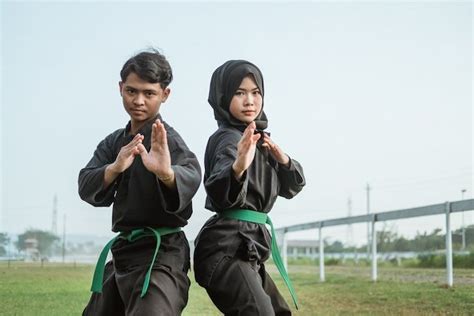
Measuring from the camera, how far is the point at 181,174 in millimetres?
3363

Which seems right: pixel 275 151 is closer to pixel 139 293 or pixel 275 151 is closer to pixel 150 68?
pixel 150 68

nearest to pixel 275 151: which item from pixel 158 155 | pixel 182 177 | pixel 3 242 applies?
pixel 182 177

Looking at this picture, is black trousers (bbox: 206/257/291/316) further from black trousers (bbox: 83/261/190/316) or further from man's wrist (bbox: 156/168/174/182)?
man's wrist (bbox: 156/168/174/182)

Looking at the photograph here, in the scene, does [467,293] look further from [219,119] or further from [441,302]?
[219,119]

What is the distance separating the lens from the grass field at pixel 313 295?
5.30 meters

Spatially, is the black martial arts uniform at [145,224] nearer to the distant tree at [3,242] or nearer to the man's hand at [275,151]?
the man's hand at [275,151]

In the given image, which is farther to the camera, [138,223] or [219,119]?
[219,119]

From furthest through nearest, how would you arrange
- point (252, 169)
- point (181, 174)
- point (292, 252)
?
point (292, 252) < point (252, 169) < point (181, 174)

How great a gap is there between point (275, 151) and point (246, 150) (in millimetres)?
338

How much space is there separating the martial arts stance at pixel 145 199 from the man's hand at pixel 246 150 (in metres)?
0.20

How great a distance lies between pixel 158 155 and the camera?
10.8 ft

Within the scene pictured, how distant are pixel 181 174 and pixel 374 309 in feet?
10.7

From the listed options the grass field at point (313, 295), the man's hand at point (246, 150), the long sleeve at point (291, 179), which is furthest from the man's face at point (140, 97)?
the grass field at point (313, 295)

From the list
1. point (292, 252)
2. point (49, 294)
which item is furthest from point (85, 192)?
point (292, 252)
